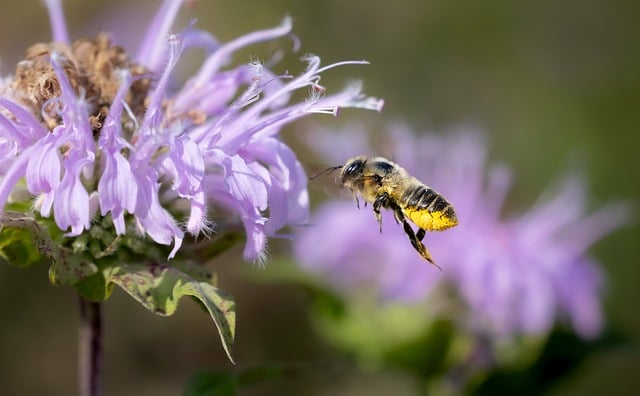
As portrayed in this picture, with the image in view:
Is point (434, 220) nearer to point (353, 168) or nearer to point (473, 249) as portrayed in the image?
point (353, 168)

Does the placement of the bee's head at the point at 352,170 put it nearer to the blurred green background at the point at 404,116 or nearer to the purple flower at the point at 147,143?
the purple flower at the point at 147,143

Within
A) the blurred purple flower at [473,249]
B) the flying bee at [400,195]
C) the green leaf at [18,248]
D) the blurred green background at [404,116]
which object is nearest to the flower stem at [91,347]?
the green leaf at [18,248]

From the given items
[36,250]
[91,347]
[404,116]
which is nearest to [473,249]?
[91,347]

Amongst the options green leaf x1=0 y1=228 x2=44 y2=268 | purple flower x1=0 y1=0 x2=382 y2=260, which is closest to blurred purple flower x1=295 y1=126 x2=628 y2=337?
purple flower x1=0 y1=0 x2=382 y2=260

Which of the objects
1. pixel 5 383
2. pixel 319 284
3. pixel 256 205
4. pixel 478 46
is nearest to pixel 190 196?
pixel 256 205

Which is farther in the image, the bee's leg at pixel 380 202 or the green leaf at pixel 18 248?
the bee's leg at pixel 380 202

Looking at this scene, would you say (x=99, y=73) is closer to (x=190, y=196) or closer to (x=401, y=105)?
(x=190, y=196)
